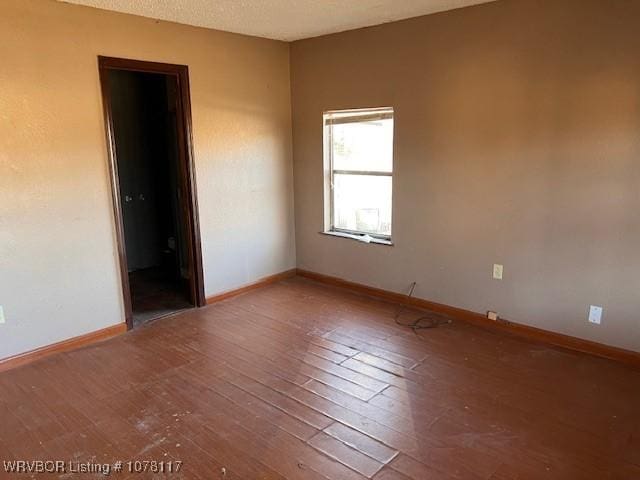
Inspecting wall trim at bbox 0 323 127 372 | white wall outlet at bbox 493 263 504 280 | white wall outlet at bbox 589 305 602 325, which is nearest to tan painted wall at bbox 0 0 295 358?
wall trim at bbox 0 323 127 372

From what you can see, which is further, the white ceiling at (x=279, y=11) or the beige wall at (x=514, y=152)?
the white ceiling at (x=279, y=11)

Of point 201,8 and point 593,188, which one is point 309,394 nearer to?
point 593,188

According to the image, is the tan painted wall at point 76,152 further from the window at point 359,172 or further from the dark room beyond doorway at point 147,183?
the window at point 359,172

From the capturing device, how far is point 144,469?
2.16 meters

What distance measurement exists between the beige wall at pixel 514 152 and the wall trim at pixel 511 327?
6cm

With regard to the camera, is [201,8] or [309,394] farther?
[201,8]

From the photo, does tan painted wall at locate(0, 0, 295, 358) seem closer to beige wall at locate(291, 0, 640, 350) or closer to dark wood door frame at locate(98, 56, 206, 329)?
dark wood door frame at locate(98, 56, 206, 329)

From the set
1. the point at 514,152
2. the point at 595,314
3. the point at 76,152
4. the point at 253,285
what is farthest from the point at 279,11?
the point at 595,314

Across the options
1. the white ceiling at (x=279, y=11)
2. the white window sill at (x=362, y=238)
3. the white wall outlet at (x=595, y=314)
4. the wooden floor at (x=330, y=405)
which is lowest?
the wooden floor at (x=330, y=405)

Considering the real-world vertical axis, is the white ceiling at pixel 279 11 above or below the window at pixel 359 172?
above

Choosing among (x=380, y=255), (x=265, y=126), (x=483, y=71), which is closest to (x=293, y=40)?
(x=265, y=126)

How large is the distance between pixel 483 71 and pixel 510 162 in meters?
0.71

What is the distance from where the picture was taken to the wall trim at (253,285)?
4.39 m

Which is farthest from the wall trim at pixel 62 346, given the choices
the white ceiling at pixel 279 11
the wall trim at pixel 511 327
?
the white ceiling at pixel 279 11
